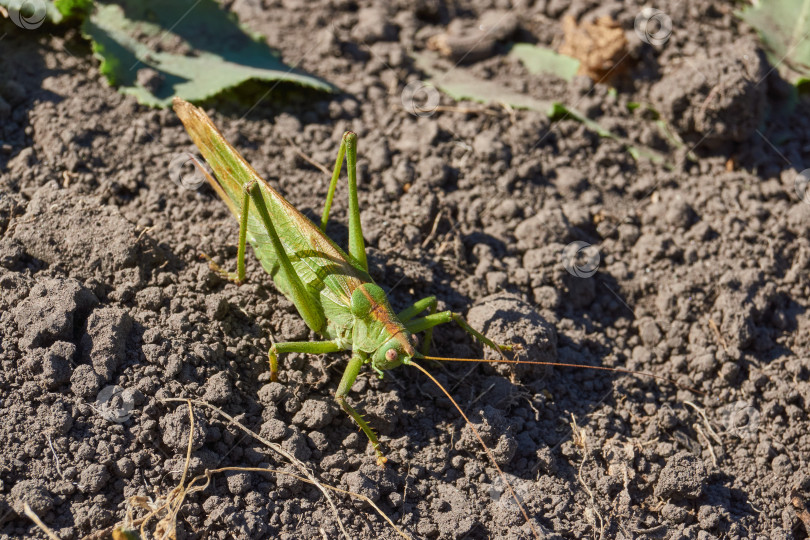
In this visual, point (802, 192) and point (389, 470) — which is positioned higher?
point (389, 470)

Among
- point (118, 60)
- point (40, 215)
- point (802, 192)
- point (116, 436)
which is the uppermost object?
point (118, 60)

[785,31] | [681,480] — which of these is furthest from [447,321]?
[785,31]

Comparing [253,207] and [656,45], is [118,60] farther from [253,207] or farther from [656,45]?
[656,45]

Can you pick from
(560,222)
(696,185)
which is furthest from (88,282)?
(696,185)

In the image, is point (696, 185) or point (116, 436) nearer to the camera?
point (116, 436)

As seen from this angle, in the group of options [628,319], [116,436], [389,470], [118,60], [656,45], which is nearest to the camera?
[116,436]

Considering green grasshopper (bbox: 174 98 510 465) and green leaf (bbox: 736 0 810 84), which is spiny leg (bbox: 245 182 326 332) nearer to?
green grasshopper (bbox: 174 98 510 465)

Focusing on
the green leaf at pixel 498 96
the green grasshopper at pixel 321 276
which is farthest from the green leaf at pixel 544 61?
the green grasshopper at pixel 321 276

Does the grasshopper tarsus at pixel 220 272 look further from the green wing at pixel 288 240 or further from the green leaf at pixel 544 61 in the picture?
the green leaf at pixel 544 61
